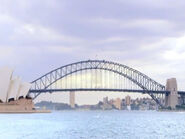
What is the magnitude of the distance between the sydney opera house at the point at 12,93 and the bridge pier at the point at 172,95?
1356 inches

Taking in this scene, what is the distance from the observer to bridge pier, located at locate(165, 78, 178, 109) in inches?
4471

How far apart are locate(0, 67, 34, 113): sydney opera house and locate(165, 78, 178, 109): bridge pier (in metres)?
34.4

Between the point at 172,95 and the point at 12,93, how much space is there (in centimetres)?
4218

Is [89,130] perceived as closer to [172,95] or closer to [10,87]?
[10,87]

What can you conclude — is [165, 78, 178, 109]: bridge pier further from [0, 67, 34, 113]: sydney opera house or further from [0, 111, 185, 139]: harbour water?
[0, 111, 185, 139]: harbour water

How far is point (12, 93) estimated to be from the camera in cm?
8619

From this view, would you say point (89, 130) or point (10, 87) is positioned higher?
point (10, 87)

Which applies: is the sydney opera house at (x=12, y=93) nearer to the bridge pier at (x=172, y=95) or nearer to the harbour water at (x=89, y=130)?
the harbour water at (x=89, y=130)

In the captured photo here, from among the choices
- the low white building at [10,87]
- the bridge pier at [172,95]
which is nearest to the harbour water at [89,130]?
the low white building at [10,87]

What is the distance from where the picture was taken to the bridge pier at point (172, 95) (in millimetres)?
113562

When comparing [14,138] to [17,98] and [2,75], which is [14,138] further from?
[17,98]

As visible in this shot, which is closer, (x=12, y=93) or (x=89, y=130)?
(x=89, y=130)

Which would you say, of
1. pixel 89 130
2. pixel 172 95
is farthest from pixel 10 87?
pixel 89 130

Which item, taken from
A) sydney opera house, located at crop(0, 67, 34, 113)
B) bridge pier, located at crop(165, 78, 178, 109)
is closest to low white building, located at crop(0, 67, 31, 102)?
sydney opera house, located at crop(0, 67, 34, 113)
